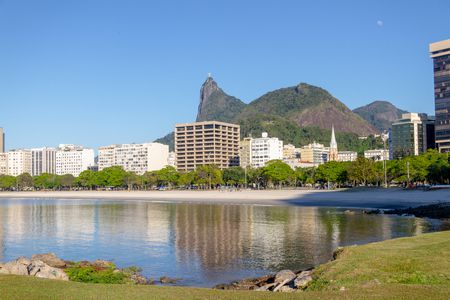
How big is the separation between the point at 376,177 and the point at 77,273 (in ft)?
388

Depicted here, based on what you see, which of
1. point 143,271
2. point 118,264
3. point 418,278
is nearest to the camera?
point 418,278

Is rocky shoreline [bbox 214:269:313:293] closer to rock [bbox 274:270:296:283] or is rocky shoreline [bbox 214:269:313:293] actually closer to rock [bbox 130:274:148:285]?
rock [bbox 274:270:296:283]

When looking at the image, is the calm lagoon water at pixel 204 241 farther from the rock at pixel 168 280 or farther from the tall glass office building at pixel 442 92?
the tall glass office building at pixel 442 92

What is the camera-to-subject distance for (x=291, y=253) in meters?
35.4

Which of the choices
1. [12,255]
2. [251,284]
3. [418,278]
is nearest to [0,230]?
[12,255]

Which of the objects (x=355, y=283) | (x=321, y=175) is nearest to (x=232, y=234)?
(x=355, y=283)

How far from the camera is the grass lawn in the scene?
1561cm

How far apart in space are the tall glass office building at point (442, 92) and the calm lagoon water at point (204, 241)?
14446 cm

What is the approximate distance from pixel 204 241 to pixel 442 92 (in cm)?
17198

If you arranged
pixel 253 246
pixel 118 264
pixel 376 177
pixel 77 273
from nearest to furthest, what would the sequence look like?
pixel 77 273
pixel 118 264
pixel 253 246
pixel 376 177

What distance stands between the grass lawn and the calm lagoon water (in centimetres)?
734

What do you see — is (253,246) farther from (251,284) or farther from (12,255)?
(12,255)

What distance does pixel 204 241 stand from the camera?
143ft

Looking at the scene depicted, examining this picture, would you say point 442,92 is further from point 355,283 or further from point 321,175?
point 355,283
